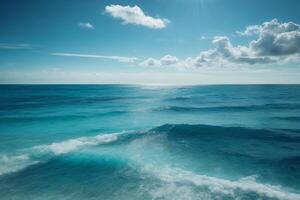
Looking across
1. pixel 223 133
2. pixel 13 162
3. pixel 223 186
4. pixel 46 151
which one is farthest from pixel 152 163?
pixel 223 133

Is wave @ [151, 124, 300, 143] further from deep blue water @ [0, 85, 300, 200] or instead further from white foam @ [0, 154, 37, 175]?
white foam @ [0, 154, 37, 175]

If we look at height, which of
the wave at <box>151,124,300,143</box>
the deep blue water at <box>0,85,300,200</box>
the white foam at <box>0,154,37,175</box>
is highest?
the wave at <box>151,124,300,143</box>

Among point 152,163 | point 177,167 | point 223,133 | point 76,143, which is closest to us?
point 177,167

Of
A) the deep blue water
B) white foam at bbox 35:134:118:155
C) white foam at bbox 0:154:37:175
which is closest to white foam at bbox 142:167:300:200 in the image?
the deep blue water

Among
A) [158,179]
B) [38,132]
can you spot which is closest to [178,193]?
[158,179]

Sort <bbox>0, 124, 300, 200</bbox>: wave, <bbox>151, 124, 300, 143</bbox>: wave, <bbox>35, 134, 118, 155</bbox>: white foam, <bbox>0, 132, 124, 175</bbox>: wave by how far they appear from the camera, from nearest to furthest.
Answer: <bbox>0, 124, 300, 200</bbox>: wave → <bbox>0, 132, 124, 175</bbox>: wave → <bbox>35, 134, 118, 155</bbox>: white foam → <bbox>151, 124, 300, 143</bbox>: wave

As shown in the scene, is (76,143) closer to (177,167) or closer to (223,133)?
(177,167)

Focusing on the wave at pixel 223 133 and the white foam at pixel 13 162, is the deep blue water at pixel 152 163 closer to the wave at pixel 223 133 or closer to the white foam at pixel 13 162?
the white foam at pixel 13 162

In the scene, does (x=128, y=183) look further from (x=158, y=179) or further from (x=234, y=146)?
(x=234, y=146)
